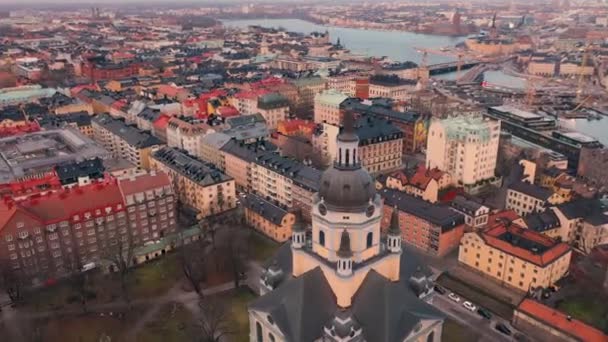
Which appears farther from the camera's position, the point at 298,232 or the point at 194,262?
the point at 194,262

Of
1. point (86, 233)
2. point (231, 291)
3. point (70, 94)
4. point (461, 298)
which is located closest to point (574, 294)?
point (461, 298)

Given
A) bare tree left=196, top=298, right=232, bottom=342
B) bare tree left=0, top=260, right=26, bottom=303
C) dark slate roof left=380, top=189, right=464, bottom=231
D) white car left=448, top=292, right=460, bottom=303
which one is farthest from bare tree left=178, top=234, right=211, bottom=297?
white car left=448, top=292, right=460, bottom=303

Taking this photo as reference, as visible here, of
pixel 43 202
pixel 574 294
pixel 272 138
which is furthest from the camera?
pixel 272 138

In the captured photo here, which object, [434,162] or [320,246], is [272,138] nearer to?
[434,162]

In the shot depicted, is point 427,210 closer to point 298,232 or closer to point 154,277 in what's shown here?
point 298,232

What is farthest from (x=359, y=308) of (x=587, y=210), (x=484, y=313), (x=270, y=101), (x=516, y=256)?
(x=270, y=101)

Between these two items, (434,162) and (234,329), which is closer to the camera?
(234,329)

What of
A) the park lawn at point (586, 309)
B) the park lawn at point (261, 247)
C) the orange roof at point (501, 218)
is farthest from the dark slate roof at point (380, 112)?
the park lawn at point (586, 309)
